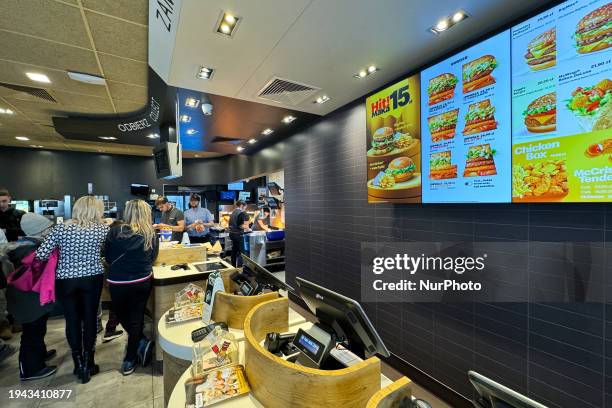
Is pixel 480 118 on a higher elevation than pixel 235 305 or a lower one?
higher

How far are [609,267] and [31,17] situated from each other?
13.9 ft

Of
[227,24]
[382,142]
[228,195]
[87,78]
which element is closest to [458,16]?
[382,142]

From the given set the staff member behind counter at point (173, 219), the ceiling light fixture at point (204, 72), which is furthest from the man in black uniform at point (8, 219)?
the ceiling light fixture at point (204, 72)

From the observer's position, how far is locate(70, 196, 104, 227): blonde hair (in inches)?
88.2

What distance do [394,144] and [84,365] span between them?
3576 millimetres

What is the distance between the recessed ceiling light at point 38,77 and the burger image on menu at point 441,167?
4.18 metres

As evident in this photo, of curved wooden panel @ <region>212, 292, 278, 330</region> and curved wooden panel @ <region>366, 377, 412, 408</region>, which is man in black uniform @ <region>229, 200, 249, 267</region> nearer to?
curved wooden panel @ <region>212, 292, 278, 330</region>

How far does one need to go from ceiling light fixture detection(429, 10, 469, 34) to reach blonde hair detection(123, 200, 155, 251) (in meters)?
2.85

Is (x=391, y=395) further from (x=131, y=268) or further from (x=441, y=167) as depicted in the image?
(x=131, y=268)

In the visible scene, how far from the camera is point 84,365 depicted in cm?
234

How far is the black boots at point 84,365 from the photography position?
91.6 inches

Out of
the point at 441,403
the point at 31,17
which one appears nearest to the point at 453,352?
the point at 441,403

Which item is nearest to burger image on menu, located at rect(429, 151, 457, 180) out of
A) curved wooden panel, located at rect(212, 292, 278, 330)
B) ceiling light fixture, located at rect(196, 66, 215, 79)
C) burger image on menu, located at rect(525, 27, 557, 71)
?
burger image on menu, located at rect(525, 27, 557, 71)

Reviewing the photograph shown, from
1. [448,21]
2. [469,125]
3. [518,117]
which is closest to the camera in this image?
[518,117]
